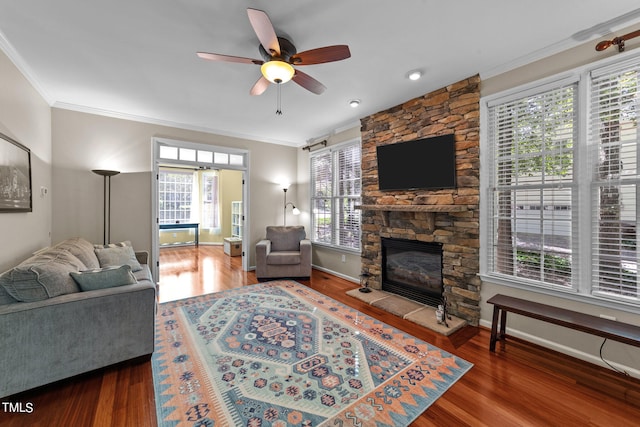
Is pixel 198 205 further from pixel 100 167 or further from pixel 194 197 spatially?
pixel 100 167

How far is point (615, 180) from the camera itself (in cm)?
206

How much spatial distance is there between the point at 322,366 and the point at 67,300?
6.59 ft

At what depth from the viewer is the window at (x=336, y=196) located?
4508 mm

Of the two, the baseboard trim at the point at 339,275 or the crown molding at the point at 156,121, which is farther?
the baseboard trim at the point at 339,275

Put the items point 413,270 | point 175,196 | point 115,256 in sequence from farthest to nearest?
point 175,196 → point 413,270 → point 115,256

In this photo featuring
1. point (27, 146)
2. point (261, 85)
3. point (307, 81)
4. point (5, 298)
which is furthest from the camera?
point (27, 146)

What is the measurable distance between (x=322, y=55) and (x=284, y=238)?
3.66 metres

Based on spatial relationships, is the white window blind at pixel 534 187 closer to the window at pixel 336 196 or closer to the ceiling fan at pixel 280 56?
the ceiling fan at pixel 280 56

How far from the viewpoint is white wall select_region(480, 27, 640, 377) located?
6.70ft

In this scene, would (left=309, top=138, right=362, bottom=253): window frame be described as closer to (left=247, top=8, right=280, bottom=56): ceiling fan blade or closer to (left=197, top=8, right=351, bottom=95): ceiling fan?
(left=197, top=8, right=351, bottom=95): ceiling fan

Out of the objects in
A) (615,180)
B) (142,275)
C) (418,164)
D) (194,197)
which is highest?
(418,164)

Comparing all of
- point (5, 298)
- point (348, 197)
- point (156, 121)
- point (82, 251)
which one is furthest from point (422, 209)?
point (156, 121)

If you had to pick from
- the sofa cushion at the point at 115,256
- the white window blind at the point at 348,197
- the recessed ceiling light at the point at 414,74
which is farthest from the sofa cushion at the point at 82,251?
the recessed ceiling light at the point at 414,74

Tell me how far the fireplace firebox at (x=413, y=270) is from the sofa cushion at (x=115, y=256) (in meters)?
3.54
